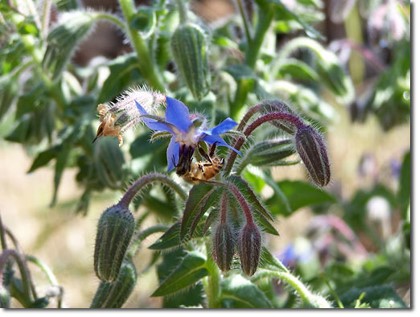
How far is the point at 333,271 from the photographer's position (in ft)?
7.05

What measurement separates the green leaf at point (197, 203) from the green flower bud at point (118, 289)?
20cm

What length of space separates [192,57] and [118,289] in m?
0.44

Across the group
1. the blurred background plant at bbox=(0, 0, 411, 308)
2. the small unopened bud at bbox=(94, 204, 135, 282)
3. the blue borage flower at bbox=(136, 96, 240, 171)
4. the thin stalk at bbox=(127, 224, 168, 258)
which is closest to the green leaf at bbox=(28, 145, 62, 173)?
the blurred background plant at bbox=(0, 0, 411, 308)

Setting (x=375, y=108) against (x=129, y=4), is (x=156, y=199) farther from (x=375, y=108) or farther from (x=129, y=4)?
(x=375, y=108)

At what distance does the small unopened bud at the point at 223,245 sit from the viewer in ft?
4.01

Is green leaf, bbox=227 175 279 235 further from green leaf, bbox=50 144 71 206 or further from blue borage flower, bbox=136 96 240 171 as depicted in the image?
green leaf, bbox=50 144 71 206

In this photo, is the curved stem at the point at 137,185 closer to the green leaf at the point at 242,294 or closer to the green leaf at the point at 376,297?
the green leaf at the point at 242,294

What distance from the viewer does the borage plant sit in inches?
46.4

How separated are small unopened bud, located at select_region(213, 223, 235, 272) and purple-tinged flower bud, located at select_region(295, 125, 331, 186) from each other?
6.0 inches

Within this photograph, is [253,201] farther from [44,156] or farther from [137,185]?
[44,156]

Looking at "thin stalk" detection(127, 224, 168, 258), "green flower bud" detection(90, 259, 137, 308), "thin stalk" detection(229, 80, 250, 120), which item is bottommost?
"green flower bud" detection(90, 259, 137, 308)

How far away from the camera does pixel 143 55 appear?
1.69 meters

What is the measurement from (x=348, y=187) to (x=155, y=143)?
5.11ft

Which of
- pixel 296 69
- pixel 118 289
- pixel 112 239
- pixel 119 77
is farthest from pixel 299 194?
pixel 112 239
